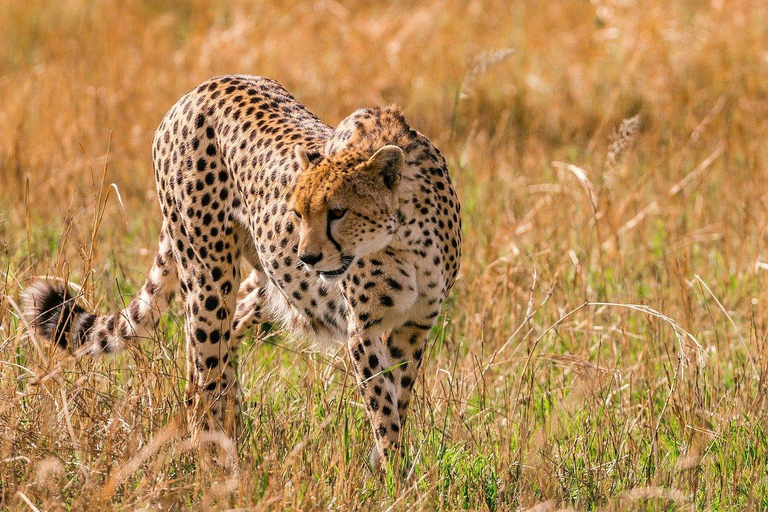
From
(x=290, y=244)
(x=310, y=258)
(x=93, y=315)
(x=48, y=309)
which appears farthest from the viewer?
(x=93, y=315)

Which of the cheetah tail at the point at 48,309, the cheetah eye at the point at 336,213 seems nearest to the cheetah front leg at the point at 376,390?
the cheetah eye at the point at 336,213

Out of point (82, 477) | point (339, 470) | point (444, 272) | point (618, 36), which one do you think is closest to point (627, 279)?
point (444, 272)

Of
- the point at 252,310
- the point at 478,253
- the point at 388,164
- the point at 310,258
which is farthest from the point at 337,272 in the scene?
the point at 478,253

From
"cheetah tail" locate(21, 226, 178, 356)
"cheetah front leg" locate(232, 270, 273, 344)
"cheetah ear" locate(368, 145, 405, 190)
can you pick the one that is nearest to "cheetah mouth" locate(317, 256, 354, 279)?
"cheetah ear" locate(368, 145, 405, 190)

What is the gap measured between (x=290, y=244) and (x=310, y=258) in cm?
43

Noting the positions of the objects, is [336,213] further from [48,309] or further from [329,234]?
[48,309]

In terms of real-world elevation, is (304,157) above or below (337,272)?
above

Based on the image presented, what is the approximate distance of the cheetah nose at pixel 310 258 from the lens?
2.97 m

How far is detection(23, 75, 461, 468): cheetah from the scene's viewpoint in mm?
3039

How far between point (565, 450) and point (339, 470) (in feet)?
2.27

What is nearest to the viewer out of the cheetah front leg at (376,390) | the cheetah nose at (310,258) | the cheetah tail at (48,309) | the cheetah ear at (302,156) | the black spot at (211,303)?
the cheetah nose at (310,258)

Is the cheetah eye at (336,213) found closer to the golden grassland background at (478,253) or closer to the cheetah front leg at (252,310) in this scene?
the golden grassland background at (478,253)

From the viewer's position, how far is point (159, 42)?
8.23 m

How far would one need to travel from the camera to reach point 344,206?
298 cm
